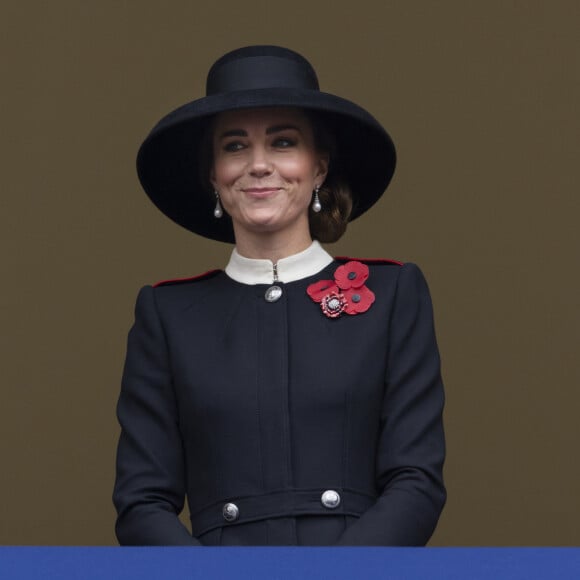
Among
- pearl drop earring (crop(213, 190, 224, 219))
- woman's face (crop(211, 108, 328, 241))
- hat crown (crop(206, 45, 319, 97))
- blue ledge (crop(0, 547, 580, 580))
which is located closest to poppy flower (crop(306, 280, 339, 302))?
woman's face (crop(211, 108, 328, 241))

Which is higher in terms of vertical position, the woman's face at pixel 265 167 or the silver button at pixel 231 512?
the woman's face at pixel 265 167

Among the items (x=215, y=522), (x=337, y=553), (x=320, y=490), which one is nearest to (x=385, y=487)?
(x=320, y=490)

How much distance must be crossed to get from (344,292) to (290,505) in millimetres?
422

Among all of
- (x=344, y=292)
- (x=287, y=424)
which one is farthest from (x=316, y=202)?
(x=287, y=424)

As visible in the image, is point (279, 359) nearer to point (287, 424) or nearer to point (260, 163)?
point (287, 424)

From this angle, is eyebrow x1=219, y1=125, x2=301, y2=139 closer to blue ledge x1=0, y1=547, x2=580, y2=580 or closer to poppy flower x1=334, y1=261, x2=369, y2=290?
poppy flower x1=334, y1=261, x2=369, y2=290

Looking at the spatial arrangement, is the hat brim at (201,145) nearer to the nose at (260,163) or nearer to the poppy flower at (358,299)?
the nose at (260,163)

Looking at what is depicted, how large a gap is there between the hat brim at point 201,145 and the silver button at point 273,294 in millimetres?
285

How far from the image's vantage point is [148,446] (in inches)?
119

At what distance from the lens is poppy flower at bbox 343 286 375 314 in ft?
9.98

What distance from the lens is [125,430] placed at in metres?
3.06

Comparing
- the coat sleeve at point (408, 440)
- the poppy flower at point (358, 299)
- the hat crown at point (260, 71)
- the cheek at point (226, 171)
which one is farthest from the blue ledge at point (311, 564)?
the hat crown at point (260, 71)

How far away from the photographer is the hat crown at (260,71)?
10.2 ft

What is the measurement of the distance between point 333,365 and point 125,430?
407 millimetres
